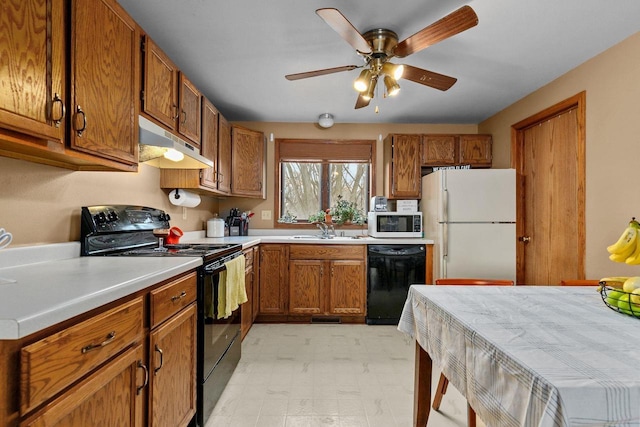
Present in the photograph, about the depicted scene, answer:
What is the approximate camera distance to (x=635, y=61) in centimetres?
204

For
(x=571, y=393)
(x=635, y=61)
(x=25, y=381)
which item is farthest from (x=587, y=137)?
(x=25, y=381)

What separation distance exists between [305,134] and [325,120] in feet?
1.24

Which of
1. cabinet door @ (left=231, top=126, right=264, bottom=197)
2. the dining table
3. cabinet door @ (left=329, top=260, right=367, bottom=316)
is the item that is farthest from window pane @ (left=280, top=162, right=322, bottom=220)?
the dining table

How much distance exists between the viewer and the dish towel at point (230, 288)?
195 centimetres

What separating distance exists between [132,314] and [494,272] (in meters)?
3.10

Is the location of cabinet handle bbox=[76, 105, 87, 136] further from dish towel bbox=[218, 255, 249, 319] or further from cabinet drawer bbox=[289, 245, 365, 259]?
cabinet drawer bbox=[289, 245, 365, 259]

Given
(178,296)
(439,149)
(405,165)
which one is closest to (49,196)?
(178,296)

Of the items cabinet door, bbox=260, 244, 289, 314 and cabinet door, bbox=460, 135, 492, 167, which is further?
cabinet door, bbox=460, 135, 492, 167

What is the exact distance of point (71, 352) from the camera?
31.7 inches

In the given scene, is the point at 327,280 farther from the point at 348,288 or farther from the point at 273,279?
the point at 273,279

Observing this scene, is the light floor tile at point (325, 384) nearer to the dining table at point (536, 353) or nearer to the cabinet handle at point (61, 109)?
the dining table at point (536, 353)

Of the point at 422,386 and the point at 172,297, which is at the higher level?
the point at 172,297

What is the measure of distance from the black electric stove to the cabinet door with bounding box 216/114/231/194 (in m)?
0.96

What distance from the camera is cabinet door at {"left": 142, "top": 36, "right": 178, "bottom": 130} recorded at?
1.76 metres
